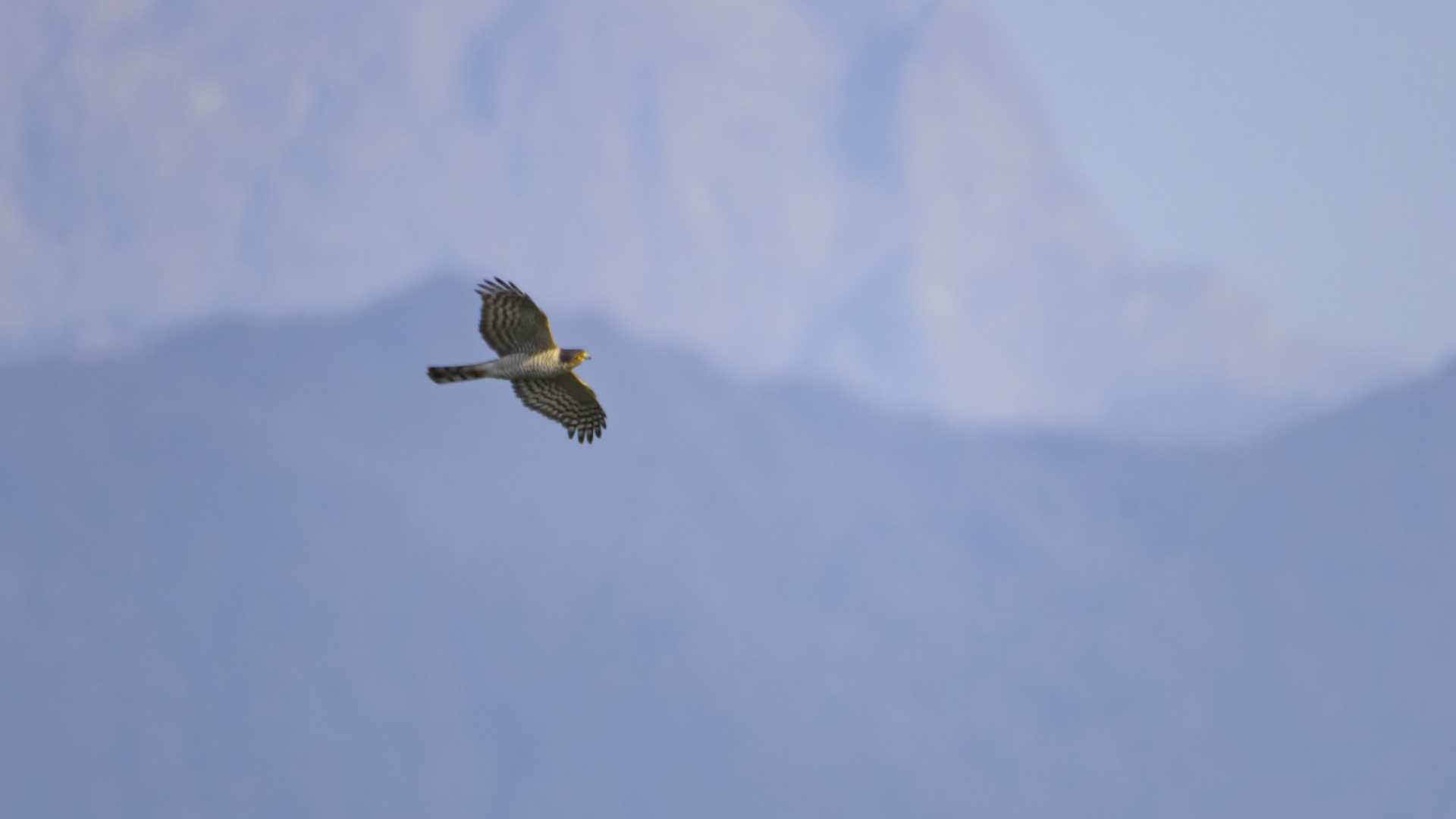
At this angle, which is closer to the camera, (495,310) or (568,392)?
(495,310)

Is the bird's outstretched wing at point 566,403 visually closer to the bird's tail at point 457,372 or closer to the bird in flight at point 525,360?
the bird in flight at point 525,360

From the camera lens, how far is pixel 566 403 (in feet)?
47.1

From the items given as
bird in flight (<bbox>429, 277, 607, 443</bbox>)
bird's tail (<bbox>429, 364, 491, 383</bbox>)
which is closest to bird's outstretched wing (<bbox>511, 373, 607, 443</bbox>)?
bird in flight (<bbox>429, 277, 607, 443</bbox>)

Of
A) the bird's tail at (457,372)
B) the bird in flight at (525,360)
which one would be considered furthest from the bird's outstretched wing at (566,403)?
the bird's tail at (457,372)

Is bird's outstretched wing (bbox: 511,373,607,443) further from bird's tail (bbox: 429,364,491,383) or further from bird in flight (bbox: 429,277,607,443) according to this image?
bird's tail (bbox: 429,364,491,383)

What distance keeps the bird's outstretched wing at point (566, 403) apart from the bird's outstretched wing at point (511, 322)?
2.34 ft

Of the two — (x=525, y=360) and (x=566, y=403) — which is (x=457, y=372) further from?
(x=566, y=403)

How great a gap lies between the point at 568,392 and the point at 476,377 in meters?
1.11

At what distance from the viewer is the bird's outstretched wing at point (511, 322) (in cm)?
1287

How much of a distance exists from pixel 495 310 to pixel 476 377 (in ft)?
2.89

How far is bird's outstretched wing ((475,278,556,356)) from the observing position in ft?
42.2

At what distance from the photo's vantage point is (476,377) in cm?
1354

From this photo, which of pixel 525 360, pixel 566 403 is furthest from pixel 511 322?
pixel 566 403

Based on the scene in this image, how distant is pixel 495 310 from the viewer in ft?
42.7
